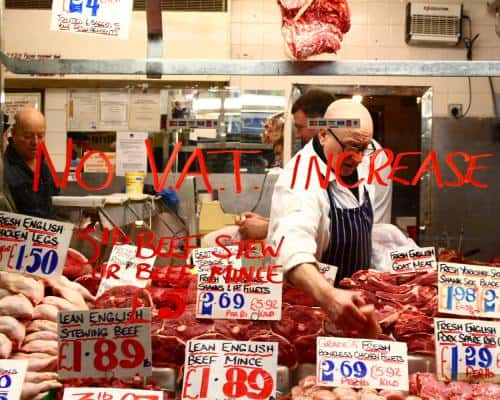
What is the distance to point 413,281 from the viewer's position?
2305 mm

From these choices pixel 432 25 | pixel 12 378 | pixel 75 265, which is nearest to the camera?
pixel 12 378

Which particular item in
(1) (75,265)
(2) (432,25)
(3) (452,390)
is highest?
(2) (432,25)

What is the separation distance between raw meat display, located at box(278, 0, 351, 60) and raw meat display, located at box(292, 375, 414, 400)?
3.61ft

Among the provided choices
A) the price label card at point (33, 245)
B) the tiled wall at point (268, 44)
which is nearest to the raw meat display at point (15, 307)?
the price label card at point (33, 245)

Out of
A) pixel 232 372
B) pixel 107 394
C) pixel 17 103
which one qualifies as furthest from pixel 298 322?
pixel 17 103

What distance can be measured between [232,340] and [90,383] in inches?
19.1

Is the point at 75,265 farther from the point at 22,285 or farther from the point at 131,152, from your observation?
the point at 131,152

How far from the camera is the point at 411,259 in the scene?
225cm

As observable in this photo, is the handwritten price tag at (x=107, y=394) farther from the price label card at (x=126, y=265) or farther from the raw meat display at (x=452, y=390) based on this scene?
the raw meat display at (x=452, y=390)

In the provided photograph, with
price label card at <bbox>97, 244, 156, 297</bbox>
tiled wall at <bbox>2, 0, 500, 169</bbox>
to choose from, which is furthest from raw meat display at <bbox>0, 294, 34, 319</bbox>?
tiled wall at <bbox>2, 0, 500, 169</bbox>

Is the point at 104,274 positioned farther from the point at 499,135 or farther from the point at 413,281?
the point at 499,135

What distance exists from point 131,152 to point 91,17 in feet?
1.47

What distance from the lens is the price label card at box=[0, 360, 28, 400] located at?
78.0 inches

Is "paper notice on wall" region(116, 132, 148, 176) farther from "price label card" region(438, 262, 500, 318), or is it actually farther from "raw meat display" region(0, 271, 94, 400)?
"price label card" region(438, 262, 500, 318)
